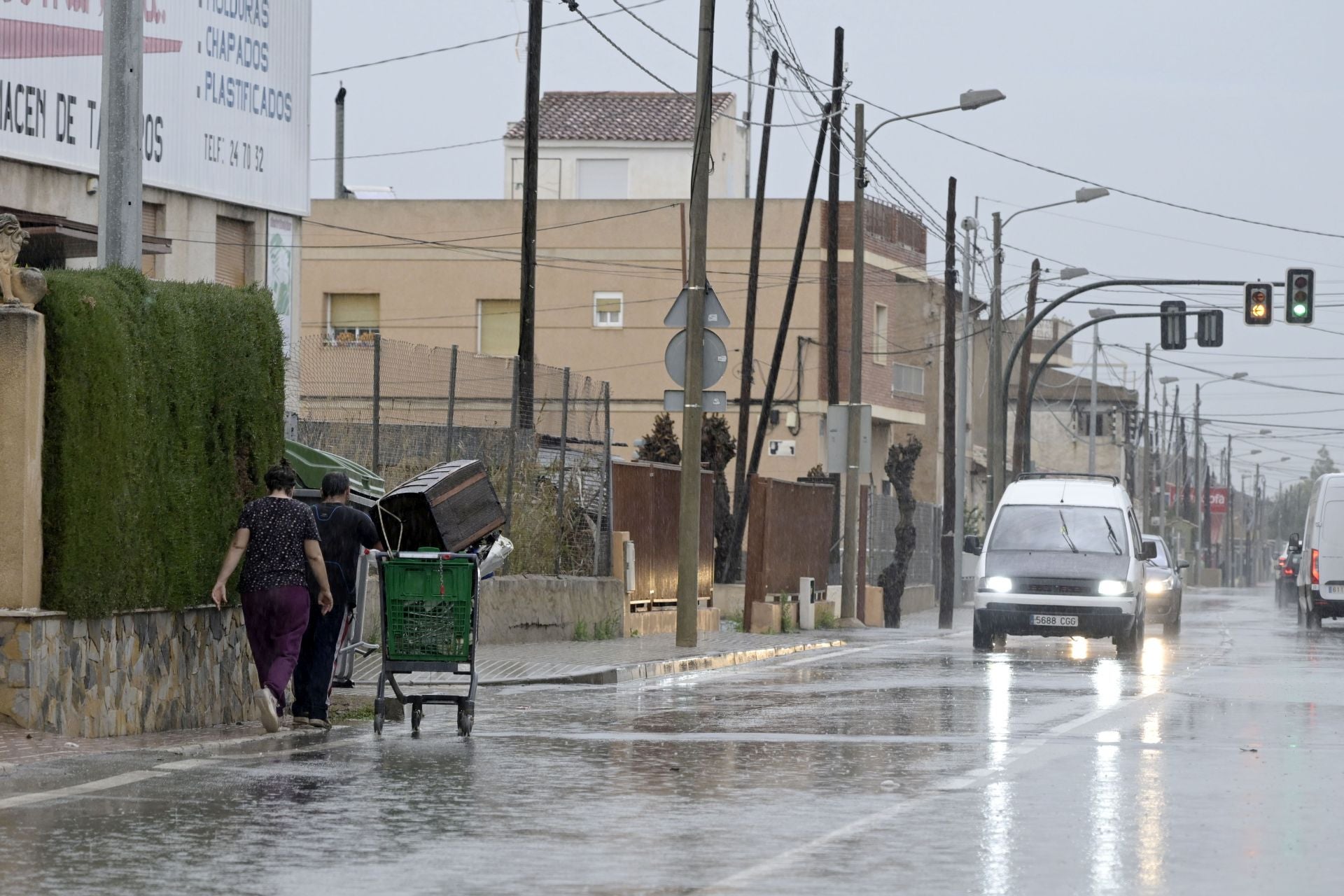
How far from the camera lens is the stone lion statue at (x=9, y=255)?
1255cm

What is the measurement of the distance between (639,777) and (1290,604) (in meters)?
47.0

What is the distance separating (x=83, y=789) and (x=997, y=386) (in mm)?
38321

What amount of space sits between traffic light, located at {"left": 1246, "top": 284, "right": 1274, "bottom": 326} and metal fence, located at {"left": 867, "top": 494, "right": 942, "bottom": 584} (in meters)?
7.59

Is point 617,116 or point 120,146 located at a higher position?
point 617,116

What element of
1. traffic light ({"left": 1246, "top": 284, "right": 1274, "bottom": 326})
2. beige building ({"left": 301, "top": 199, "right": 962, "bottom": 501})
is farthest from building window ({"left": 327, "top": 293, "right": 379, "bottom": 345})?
traffic light ({"left": 1246, "top": 284, "right": 1274, "bottom": 326})

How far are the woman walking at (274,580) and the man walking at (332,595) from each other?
→ 1.11 feet

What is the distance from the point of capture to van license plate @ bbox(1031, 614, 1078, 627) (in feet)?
83.9

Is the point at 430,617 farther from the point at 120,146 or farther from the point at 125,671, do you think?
the point at 120,146

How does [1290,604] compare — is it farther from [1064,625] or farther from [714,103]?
[1064,625]

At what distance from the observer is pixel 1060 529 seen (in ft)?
87.9

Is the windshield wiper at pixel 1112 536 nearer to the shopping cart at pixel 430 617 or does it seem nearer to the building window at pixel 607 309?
the shopping cart at pixel 430 617

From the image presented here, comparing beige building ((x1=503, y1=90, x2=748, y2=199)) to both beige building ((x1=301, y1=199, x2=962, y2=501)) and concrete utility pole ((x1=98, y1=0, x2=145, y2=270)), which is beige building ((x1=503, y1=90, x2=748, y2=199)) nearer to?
beige building ((x1=301, y1=199, x2=962, y2=501))

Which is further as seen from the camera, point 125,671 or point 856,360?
point 856,360

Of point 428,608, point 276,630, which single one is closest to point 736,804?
point 428,608
